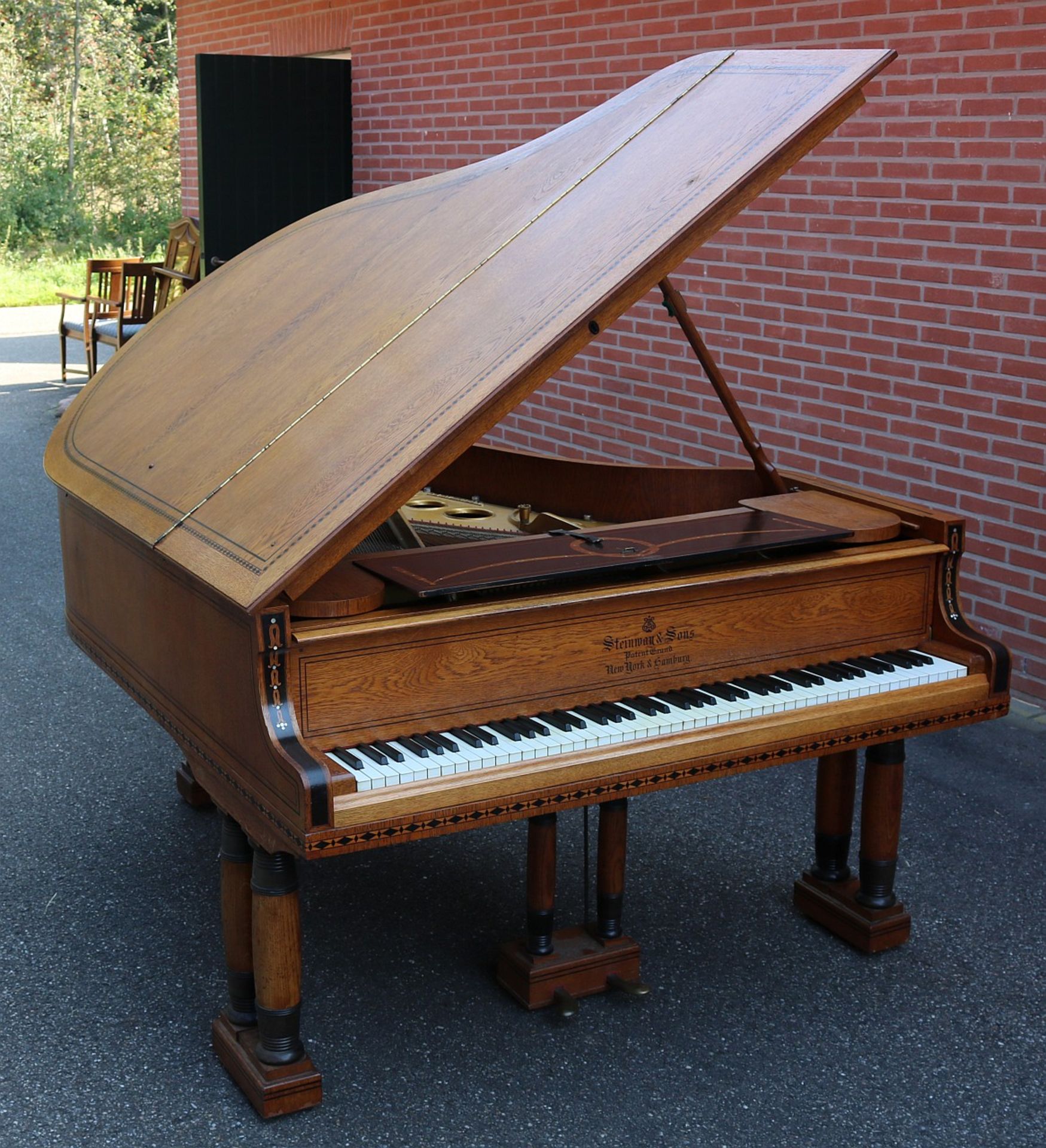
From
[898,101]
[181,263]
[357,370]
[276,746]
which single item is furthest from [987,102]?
[181,263]

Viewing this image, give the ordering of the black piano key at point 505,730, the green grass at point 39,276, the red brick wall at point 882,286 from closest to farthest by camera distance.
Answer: the black piano key at point 505,730
the red brick wall at point 882,286
the green grass at point 39,276

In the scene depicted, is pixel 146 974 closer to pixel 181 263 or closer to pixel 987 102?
pixel 987 102

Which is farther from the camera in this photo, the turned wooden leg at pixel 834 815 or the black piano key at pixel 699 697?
the turned wooden leg at pixel 834 815

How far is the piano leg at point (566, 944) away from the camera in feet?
9.21

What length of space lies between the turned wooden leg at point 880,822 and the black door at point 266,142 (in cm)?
605

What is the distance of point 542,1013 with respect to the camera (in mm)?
2873

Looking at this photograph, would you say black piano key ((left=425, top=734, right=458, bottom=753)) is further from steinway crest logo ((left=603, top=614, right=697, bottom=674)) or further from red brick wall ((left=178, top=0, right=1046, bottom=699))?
red brick wall ((left=178, top=0, right=1046, bottom=699))

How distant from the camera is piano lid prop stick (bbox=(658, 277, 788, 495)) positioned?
283cm

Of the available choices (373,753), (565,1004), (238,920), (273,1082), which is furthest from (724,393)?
(273,1082)

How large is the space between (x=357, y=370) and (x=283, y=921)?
972 mm

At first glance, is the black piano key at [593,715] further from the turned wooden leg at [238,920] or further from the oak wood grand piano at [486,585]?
the turned wooden leg at [238,920]

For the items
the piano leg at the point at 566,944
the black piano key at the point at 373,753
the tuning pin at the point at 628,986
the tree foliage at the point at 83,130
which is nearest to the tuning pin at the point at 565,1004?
the piano leg at the point at 566,944

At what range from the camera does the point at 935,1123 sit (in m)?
2.54

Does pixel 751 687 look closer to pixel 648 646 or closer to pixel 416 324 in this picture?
pixel 648 646
